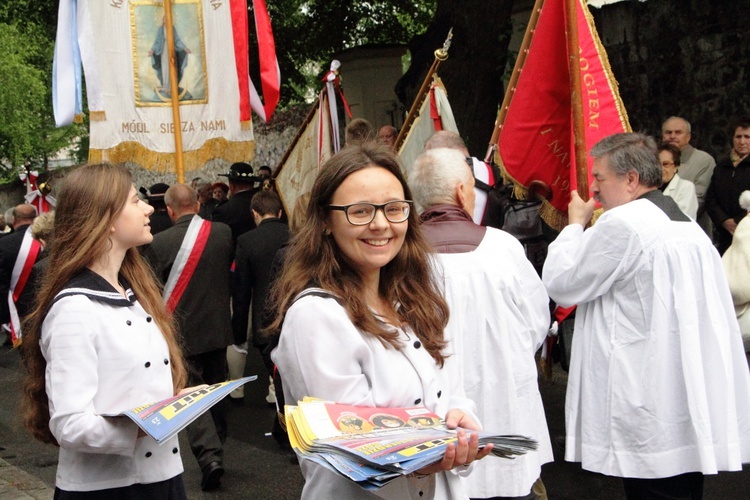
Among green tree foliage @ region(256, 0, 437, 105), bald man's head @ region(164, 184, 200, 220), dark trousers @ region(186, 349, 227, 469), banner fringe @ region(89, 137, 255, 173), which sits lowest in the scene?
dark trousers @ region(186, 349, 227, 469)

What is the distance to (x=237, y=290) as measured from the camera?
7.49 metres

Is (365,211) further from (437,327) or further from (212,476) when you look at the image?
(212,476)

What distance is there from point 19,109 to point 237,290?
82.0 ft

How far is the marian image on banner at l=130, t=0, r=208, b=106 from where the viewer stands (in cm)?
788

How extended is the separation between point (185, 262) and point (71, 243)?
3550 mm

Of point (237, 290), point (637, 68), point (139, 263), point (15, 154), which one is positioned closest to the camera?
point (139, 263)

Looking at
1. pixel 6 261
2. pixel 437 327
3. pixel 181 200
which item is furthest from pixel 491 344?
pixel 6 261

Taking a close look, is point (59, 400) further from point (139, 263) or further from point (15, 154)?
point (15, 154)

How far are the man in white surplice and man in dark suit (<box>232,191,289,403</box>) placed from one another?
336 centimetres

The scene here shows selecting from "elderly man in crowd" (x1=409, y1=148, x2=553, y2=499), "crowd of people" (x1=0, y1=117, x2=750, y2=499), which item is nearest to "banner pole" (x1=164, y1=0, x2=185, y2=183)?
"crowd of people" (x1=0, y1=117, x2=750, y2=499)

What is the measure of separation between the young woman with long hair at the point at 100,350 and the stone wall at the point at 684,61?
788 cm

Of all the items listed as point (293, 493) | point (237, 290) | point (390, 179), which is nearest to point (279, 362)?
point (390, 179)

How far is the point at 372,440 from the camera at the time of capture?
6.75 ft

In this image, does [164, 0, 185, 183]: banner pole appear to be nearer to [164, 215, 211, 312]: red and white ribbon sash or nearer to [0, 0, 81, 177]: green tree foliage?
[164, 215, 211, 312]: red and white ribbon sash
